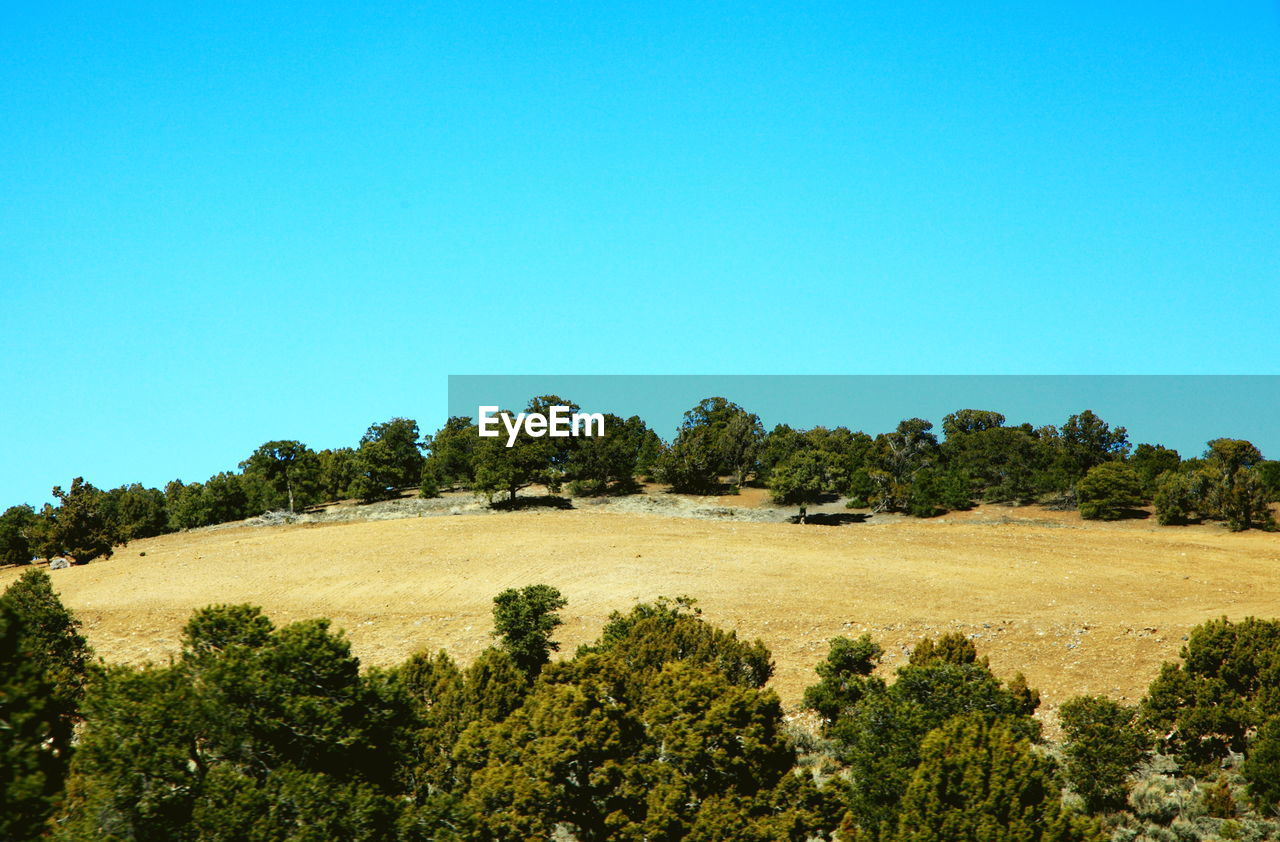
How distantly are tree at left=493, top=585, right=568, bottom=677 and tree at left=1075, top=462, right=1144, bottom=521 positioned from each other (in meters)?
57.4

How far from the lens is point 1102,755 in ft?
95.0

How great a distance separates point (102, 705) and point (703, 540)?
2168 inches

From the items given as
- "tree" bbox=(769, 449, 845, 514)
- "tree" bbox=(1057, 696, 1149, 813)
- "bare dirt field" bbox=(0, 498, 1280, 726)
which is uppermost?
"tree" bbox=(769, 449, 845, 514)

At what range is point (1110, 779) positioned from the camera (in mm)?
28594

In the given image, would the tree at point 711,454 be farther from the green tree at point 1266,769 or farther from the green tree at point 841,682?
the green tree at point 1266,769

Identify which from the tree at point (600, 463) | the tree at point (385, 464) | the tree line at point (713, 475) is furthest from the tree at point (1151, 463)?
the tree at point (385, 464)

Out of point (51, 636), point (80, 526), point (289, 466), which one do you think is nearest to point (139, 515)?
point (289, 466)

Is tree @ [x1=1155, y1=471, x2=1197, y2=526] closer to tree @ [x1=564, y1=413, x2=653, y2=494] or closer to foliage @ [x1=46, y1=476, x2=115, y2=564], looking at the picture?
tree @ [x1=564, y1=413, x2=653, y2=494]

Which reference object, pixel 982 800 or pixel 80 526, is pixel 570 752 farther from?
pixel 80 526

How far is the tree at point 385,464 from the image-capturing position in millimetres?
103125

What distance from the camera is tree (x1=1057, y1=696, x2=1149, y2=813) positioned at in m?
28.7

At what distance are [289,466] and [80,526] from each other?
91.1 ft

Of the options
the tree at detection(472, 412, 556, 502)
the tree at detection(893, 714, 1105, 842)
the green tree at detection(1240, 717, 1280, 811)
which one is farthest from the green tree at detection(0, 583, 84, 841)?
the tree at detection(472, 412, 556, 502)

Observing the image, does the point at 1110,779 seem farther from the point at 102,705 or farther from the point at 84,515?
the point at 84,515
